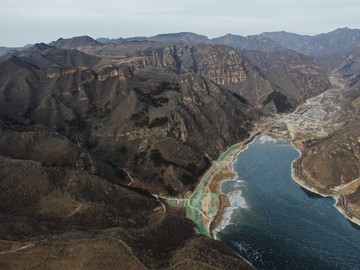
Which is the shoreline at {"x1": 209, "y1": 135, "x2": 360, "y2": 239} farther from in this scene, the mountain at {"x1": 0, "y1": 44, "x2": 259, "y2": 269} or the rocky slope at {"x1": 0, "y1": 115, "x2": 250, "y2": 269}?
the rocky slope at {"x1": 0, "y1": 115, "x2": 250, "y2": 269}

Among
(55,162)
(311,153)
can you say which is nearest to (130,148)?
(55,162)

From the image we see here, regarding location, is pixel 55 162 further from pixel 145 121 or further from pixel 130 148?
pixel 145 121

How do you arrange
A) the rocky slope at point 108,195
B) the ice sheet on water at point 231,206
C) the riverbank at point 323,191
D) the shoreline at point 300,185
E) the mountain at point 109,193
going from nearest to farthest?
the rocky slope at point 108,195 → the mountain at point 109,193 → the ice sheet on water at point 231,206 → the shoreline at point 300,185 → the riverbank at point 323,191

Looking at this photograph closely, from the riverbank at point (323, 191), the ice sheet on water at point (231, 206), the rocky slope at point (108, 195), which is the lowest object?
the ice sheet on water at point (231, 206)

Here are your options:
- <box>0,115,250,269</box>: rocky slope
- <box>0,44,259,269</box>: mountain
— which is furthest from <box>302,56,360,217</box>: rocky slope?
<box>0,115,250,269</box>: rocky slope

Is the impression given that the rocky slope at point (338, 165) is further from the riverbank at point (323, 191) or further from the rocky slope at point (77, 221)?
the rocky slope at point (77, 221)

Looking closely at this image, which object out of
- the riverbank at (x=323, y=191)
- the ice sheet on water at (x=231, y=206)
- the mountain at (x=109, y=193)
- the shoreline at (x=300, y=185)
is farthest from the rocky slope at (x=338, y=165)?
the mountain at (x=109, y=193)

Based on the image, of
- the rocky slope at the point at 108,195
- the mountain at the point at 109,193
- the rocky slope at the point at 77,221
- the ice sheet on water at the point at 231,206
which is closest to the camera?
the rocky slope at the point at 77,221

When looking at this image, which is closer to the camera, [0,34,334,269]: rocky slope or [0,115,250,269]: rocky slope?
[0,115,250,269]: rocky slope

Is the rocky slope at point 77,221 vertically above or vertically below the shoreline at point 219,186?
above
